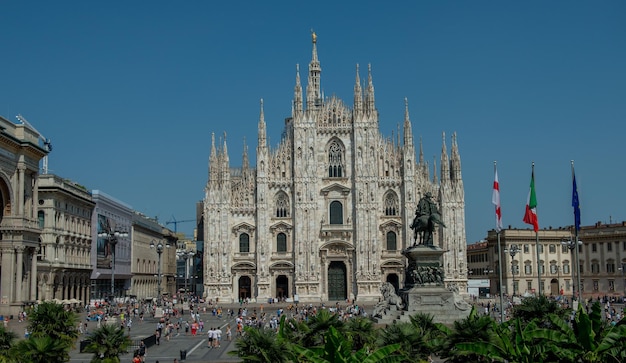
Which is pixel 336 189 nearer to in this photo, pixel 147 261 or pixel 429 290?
pixel 429 290

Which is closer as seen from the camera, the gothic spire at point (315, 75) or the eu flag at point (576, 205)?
the eu flag at point (576, 205)

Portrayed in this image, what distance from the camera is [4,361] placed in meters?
18.6

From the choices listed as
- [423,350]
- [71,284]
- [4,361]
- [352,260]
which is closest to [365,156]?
[352,260]

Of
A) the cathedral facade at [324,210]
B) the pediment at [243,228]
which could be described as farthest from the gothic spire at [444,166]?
the pediment at [243,228]

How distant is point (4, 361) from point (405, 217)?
58486 mm

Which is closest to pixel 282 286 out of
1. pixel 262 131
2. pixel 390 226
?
pixel 390 226

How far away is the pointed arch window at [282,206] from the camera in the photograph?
7550 cm

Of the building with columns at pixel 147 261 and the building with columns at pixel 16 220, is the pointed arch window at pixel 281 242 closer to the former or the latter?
the building with columns at pixel 147 261

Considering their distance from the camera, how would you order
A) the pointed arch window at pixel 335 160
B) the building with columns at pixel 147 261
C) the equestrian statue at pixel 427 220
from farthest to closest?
the building with columns at pixel 147 261, the pointed arch window at pixel 335 160, the equestrian statue at pixel 427 220

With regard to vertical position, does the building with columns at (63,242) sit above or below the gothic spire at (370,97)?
below

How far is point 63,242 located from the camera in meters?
69.4

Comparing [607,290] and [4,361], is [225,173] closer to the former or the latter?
[607,290]

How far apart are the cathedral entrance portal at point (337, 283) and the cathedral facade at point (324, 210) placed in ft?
0.34

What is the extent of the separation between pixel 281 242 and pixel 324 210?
17.9ft
